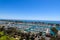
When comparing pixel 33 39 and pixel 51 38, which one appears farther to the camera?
pixel 33 39

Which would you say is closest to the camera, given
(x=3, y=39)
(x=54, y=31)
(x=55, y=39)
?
(x=3, y=39)

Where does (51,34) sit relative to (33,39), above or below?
above

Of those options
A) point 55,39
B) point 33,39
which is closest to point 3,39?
point 55,39

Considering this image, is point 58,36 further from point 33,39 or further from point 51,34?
point 33,39

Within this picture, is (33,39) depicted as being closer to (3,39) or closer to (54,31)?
(54,31)

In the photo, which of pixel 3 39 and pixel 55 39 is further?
pixel 55 39

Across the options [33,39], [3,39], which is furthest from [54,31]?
[33,39]

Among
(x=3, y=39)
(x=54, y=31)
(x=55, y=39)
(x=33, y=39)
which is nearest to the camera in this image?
(x=3, y=39)

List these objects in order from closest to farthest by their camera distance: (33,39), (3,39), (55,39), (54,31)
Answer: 1. (3,39)
2. (55,39)
3. (54,31)
4. (33,39)

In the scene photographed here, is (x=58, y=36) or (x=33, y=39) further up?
(x=58, y=36)
